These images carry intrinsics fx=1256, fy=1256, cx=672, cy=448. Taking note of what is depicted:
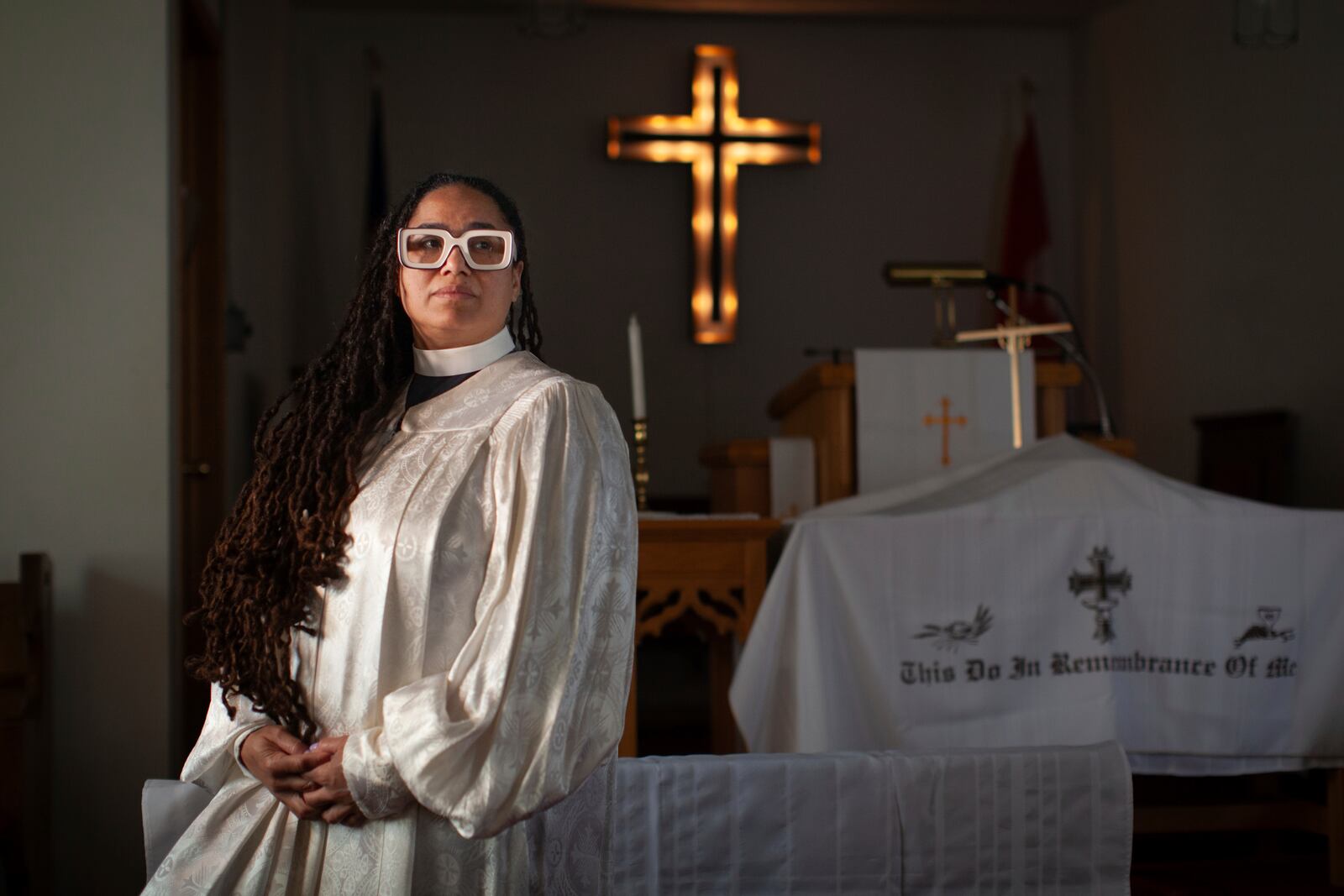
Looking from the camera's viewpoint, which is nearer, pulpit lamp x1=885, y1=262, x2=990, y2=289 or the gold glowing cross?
the gold glowing cross

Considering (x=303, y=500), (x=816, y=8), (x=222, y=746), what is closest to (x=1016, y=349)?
(x=303, y=500)

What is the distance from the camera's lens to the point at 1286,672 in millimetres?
2938

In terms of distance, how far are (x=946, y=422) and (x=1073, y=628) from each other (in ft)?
2.49

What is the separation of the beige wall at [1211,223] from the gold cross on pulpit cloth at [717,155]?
1.46 metres

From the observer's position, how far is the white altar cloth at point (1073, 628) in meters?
2.89

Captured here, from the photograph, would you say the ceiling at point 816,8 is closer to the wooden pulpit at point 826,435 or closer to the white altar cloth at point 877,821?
the wooden pulpit at point 826,435

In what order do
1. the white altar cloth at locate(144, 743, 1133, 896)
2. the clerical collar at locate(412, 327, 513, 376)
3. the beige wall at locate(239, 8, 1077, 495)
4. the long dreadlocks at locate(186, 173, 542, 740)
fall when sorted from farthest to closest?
the beige wall at locate(239, 8, 1077, 495), the white altar cloth at locate(144, 743, 1133, 896), the clerical collar at locate(412, 327, 513, 376), the long dreadlocks at locate(186, 173, 542, 740)

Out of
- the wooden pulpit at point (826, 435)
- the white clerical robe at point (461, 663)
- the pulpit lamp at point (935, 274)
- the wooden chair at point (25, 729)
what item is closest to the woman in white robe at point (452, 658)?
the white clerical robe at point (461, 663)

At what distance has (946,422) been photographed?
3.49m

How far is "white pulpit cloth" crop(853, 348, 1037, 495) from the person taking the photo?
Answer: 343 centimetres

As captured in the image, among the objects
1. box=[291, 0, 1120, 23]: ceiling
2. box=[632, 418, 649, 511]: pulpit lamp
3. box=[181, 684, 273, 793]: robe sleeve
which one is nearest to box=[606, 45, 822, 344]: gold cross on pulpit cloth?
box=[291, 0, 1120, 23]: ceiling

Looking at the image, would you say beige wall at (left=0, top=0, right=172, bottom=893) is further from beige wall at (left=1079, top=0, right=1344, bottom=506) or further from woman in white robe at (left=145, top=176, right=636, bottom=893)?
beige wall at (left=1079, top=0, right=1344, bottom=506)

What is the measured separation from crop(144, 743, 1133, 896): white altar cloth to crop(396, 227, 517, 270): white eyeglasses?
103cm

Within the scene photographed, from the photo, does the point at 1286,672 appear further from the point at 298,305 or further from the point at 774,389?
the point at 298,305
